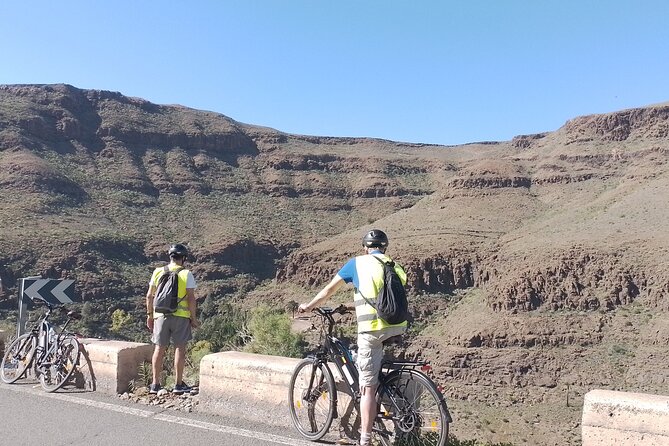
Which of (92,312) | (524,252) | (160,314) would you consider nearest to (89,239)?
(92,312)

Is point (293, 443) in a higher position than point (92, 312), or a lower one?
higher

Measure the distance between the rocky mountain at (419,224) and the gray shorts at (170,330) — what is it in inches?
160

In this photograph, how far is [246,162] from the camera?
4227 inches

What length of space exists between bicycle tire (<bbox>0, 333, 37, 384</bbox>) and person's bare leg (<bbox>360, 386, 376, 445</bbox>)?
5.51 metres

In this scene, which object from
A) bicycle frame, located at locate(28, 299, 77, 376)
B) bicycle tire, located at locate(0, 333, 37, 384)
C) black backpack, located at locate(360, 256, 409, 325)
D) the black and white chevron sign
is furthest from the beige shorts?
the black and white chevron sign

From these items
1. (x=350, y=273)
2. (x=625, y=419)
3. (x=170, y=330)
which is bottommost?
(x=625, y=419)

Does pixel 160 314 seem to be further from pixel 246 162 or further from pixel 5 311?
pixel 246 162

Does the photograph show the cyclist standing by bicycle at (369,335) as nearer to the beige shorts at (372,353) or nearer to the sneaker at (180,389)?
the beige shorts at (372,353)

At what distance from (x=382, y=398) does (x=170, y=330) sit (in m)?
3.35

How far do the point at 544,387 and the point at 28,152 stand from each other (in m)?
75.8

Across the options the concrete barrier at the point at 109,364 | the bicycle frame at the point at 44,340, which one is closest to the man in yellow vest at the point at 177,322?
the concrete barrier at the point at 109,364

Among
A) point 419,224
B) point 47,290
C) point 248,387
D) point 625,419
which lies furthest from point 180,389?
point 419,224

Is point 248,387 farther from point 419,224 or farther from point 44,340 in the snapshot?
point 419,224

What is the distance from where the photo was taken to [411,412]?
489cm
